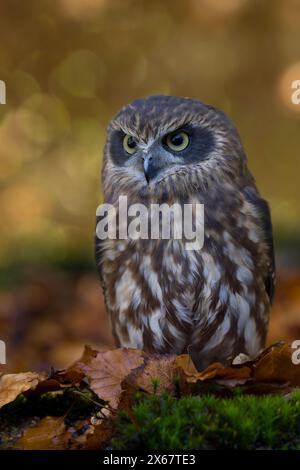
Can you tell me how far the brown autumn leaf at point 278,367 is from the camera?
259 cm

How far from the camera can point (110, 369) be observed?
2.58m

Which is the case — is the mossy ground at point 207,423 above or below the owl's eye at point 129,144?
below

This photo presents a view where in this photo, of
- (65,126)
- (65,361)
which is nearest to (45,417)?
(65,361)

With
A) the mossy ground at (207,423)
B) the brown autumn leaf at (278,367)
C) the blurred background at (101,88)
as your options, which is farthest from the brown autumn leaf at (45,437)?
the blurred background at (101,88)

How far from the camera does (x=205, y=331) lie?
11.7 ft

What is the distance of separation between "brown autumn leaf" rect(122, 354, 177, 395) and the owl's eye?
4.23ft

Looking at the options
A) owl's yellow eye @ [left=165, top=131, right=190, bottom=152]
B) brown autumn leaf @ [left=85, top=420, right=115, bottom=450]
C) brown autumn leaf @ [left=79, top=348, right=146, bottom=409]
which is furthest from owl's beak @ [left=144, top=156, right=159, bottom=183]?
brown autumn leaf @ [left=85, top=420, right=115, bottom=450]

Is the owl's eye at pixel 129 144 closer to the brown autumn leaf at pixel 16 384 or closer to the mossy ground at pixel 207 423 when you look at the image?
the brown autumn leaf at pixel 16 384

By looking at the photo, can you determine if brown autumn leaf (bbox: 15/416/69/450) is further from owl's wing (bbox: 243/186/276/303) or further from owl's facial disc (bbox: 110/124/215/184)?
owl's wing (bbox: 243/186/276/303)

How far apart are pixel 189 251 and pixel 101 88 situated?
197 inches

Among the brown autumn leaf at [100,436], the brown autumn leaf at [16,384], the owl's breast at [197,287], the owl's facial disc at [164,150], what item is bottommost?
the brown autumn leaf at [100,436]

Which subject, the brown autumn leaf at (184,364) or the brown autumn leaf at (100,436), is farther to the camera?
the brown autumn leaf at (184,364)

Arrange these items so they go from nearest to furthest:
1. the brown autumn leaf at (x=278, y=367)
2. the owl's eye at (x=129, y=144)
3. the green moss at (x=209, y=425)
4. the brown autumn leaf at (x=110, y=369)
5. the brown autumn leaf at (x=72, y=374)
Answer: the green moss at (x=209, y=425), the brown autumn leaf at (x=110, y=369), the brown autumn leaf at (x=278, y=367), the brown autumn leaf at (x=72, y=374), the owl's eye at (x=129, y=144)
